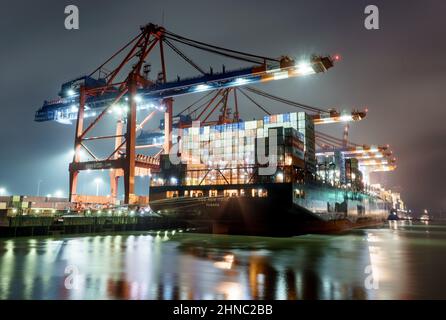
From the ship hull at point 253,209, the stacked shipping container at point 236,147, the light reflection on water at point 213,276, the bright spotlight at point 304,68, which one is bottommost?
the light reflection on water at point 213,276

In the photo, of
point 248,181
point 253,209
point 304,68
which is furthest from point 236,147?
point 304,68

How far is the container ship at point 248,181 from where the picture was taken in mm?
30703

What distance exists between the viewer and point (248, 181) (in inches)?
1261

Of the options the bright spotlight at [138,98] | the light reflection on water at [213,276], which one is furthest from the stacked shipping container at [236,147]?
the bright spotlight at [138,98]

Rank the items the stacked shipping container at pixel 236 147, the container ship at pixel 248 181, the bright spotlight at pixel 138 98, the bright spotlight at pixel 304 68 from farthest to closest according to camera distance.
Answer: the bright spotlight at pixel 138 98 → the bright spotlight at pixel 304 68 → the stacked shipping container at pixel 236 147 → the container ship at pixel 248 181

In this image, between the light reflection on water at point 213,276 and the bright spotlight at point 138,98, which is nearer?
the light reflection on water at point 213,276

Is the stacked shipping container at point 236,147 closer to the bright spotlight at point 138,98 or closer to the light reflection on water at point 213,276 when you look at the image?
the light reflection on water at point 213,276

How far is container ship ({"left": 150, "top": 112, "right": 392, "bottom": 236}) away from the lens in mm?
30703

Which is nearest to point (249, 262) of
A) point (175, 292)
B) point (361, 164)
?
point (175, 292)

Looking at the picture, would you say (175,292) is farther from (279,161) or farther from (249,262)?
(279,161)

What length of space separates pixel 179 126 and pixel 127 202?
1025 inches

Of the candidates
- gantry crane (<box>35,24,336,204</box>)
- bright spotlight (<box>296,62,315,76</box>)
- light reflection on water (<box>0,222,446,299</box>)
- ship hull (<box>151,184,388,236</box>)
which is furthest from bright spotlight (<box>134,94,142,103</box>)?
light reflection on water (<box>0,222,446,299</box>)

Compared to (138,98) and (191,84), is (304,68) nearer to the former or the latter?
(191,84)

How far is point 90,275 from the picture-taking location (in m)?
12.5
